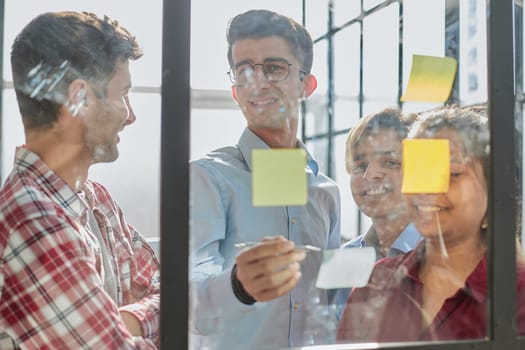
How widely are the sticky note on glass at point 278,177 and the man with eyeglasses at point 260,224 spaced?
2.0 inches

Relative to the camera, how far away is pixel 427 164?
1.57 meters

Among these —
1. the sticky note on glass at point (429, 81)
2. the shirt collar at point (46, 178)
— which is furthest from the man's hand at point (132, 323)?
the sticky note on glass at point (429, 81)

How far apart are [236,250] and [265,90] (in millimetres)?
446

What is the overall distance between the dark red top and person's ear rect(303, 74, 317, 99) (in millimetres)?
524

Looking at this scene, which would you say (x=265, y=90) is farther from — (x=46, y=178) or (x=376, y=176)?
(x=46, y=178)

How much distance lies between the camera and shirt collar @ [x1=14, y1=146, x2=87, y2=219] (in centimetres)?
130

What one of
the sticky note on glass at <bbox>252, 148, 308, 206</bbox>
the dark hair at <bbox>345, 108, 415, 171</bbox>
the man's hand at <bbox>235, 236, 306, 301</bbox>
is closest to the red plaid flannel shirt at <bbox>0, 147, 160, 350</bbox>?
the man's hand at <bbox>235, 236, 306, 301</bbox>

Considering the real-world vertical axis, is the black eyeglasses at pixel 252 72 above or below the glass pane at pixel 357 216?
above

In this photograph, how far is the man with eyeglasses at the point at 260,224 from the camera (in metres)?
1.42

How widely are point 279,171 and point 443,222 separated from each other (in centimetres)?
57

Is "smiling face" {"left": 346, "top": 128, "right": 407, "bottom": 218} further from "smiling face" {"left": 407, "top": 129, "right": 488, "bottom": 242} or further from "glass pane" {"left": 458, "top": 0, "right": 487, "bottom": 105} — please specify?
"glass pane" {"left": 458, "top": 0, "right": 487, "bottom": 105}

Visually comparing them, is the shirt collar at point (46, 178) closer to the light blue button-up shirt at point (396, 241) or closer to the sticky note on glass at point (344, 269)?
the sticky note on glass at point (344, 269)

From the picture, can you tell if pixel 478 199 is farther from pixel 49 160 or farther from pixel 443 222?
pixel 49 160

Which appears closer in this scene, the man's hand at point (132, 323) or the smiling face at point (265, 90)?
the man's hand at point (132, 323)
